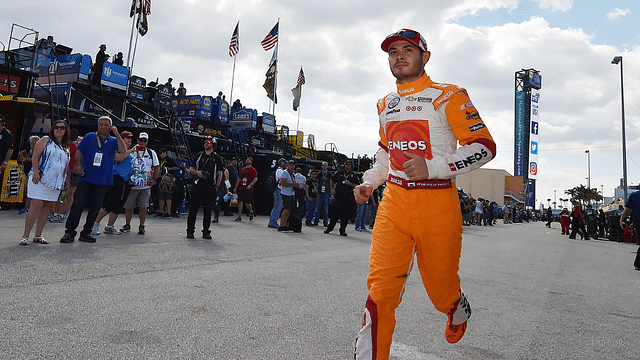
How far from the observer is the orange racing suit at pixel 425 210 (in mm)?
2355

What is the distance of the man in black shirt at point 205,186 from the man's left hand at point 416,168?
653cm

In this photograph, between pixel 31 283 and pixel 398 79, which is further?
pixel 31 283

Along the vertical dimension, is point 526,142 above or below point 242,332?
above

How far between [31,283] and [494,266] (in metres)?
6.61

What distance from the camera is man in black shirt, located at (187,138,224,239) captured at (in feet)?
27.5

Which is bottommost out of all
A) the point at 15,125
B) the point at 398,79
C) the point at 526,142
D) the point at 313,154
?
the point at 398,79

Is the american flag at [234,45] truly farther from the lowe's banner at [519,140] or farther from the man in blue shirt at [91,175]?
the lowe's banner at [519,140]

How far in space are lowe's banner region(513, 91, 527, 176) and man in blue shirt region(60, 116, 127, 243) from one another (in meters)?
100

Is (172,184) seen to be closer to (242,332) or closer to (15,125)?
(15,125)

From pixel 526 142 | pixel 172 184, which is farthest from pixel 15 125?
pixel 526 142

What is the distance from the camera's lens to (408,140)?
2621 mm

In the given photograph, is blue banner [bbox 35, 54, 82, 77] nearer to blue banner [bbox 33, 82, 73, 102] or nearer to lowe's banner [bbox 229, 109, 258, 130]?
blue banner [bbox 33, 82, 73, 102]

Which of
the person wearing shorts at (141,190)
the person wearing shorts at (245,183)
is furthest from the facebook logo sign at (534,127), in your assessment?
the person wearing shorts at (141,190)

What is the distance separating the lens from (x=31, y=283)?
390 centimetres
